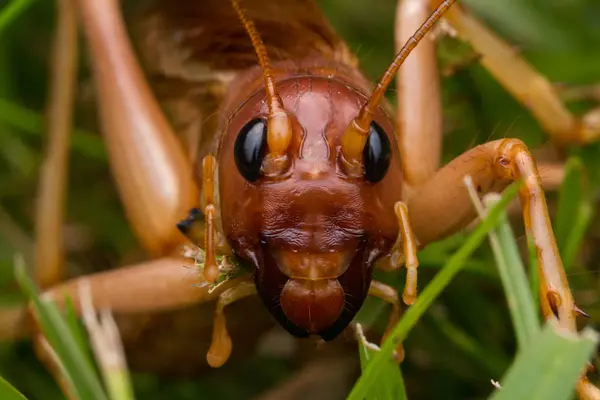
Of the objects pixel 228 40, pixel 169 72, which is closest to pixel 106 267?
pixel 169 72

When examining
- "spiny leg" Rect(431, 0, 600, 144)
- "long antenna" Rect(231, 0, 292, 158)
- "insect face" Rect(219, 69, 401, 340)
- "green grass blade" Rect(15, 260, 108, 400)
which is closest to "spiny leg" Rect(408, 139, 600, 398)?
"insect face" Rect(219, 69, 401, 340)

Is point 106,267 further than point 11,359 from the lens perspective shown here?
Yes

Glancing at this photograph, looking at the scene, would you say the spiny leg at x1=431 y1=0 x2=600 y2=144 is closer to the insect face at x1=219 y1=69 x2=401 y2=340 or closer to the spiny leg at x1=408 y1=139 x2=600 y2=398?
the spiny leg at x1=408 y1=139 x2=600 y2=398

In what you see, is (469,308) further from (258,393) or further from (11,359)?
(11,359)

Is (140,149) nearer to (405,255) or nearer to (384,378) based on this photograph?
(405,255)

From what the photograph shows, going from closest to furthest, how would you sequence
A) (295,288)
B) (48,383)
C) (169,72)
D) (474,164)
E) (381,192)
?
(295,288), (381,192), (474,164), (48,383), (169,72)

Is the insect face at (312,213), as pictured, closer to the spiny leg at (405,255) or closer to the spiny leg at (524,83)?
the spiny leg at (405,255)

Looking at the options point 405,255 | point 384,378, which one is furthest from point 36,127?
point 384,378
